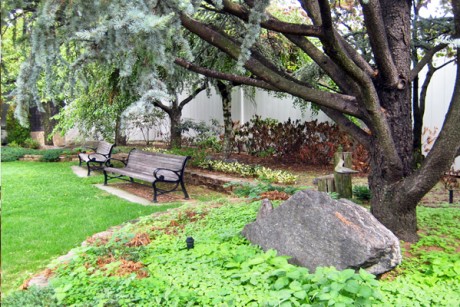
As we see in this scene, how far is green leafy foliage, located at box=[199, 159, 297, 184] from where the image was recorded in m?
8.65

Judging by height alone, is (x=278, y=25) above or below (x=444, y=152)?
above

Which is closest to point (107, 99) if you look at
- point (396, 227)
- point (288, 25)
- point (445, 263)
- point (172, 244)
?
point (172, 244)

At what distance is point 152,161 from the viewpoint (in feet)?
28.2

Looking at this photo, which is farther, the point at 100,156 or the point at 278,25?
the point at 100,156

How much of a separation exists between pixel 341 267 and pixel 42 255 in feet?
11.0

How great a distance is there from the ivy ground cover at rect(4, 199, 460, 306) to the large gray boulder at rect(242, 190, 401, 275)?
188 millimetres

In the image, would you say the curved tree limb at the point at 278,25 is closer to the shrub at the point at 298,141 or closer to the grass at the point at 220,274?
the grass at the point at 220,274

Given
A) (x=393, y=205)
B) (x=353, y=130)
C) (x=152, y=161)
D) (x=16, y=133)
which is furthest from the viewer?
(x=16, y=133)

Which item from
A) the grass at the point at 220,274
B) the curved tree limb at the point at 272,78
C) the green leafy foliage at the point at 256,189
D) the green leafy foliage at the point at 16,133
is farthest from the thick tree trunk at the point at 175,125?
the curved tree limb at the point at 272,78

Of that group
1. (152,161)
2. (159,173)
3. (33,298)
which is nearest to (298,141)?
(152,161)

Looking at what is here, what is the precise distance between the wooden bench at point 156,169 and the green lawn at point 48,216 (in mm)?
687

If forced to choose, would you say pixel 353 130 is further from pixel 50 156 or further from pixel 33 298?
pixel 50 156

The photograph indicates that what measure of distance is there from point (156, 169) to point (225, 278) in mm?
4947

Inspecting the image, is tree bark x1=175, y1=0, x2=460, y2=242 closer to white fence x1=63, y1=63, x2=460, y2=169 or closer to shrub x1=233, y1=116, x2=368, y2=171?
shrub x1=233, y1=116, x2=368, y2=171
